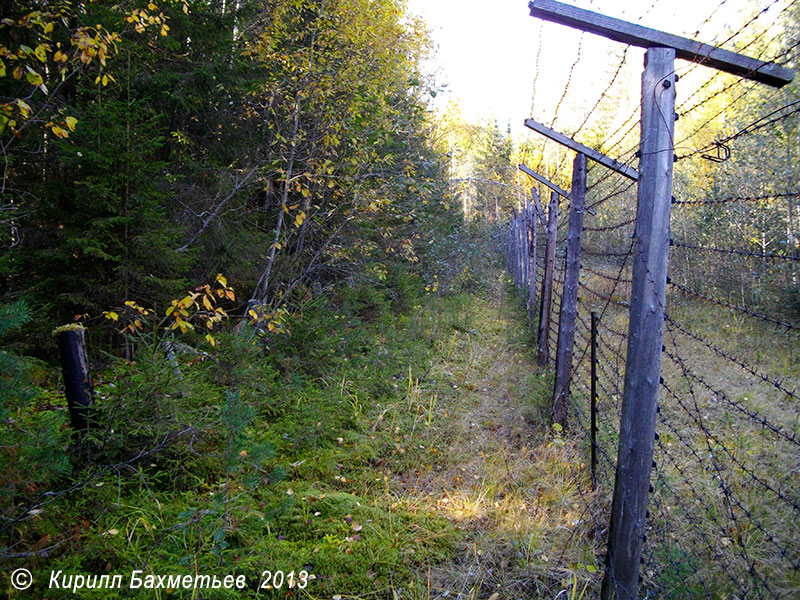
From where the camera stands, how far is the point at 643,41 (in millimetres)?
2410

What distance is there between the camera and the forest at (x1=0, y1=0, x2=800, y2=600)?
2.52m

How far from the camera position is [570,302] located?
5004mm

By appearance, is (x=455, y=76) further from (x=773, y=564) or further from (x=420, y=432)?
(x=773, y=564)

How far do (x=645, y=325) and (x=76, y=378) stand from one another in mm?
3236

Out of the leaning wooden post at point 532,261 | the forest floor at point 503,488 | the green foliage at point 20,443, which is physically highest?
the leaning wooden post at point 532,261

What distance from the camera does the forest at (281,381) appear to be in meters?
2.52

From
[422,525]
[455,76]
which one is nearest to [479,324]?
[422,525]

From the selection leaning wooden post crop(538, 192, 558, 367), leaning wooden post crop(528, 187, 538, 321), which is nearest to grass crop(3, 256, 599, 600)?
leaning wooden post crop(538, 192, 558, 367)

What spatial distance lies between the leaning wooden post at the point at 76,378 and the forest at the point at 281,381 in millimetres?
31

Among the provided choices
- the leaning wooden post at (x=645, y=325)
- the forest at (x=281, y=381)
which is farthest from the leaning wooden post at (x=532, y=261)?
the leaning wooden post at (x=645, y=325)

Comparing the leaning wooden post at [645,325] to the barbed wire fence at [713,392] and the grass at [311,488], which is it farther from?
the grass at [311,488]

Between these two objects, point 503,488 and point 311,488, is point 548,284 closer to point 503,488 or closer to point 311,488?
point 503,488

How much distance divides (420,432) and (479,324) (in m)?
5.78

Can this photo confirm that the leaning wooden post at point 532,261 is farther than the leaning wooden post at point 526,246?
No
